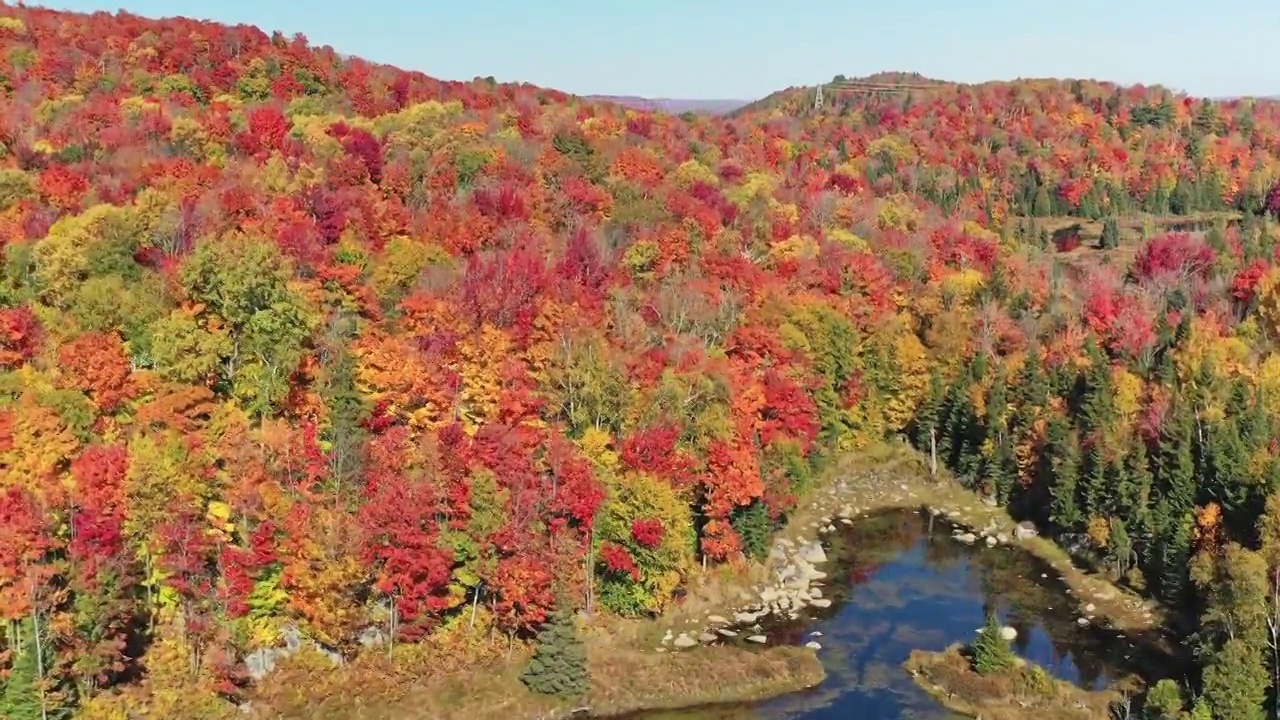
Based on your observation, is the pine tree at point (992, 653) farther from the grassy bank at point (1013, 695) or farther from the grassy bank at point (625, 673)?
the grassy bank at point (625, 673)

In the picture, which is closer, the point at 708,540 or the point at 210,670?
the point at 210,670

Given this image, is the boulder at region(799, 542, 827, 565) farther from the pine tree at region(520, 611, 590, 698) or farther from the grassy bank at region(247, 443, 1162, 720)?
the pine tree at region(520, 611, 590, 698)

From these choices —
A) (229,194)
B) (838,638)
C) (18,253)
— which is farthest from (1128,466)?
(18,253)

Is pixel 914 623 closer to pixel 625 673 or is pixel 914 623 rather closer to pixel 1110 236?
pixel 625 673

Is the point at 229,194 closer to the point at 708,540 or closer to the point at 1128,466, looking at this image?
the point at 708,540

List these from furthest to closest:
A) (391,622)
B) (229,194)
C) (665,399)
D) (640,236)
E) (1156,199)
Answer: (1156,199), (640,236), (229,194), (665,399), (391,622)

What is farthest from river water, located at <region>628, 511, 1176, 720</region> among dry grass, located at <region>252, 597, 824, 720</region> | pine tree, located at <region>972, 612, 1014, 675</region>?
pine tree, located at <region>972, 612, 1014, 675</region>

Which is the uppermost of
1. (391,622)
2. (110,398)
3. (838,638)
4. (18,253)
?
(18,253)
